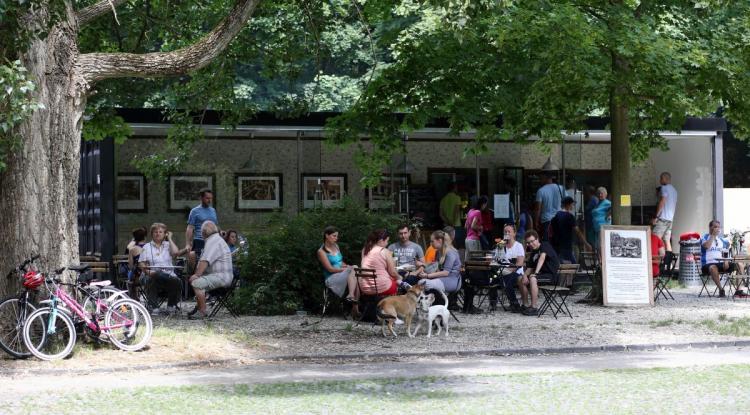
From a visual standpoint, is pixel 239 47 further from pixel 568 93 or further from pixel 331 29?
pixel 568 93

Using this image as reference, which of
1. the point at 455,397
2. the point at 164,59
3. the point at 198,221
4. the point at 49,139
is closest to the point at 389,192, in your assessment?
the point at 198,221

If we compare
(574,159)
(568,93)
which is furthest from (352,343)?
(574,159)

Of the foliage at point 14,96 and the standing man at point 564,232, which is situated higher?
the foliage at point 14,96

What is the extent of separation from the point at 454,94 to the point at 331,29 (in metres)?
2.34

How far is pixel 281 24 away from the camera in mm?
20672

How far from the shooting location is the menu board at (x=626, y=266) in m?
18.1

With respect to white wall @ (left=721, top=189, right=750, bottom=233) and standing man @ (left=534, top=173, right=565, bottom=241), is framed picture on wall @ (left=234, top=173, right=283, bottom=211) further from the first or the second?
white wall @ (left=721, top=189, right=750, bottom=233)

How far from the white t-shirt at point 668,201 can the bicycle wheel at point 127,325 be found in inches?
506

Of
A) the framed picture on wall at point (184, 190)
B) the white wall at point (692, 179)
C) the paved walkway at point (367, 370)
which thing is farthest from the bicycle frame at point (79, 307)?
the white wall at point (692, 179)

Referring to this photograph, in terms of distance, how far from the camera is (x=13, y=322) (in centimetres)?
1226

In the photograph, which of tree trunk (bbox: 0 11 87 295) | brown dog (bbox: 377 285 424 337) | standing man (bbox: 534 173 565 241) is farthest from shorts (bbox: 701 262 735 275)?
tree trunk (bbox: 0 11 87 295)

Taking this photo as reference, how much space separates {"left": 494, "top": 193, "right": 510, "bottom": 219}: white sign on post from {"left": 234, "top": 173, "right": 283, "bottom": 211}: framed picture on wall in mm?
4406

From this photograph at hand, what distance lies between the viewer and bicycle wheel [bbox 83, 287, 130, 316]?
41.6 ft

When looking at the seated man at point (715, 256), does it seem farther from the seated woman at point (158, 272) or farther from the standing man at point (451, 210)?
the seated woman at point (158, 272)
